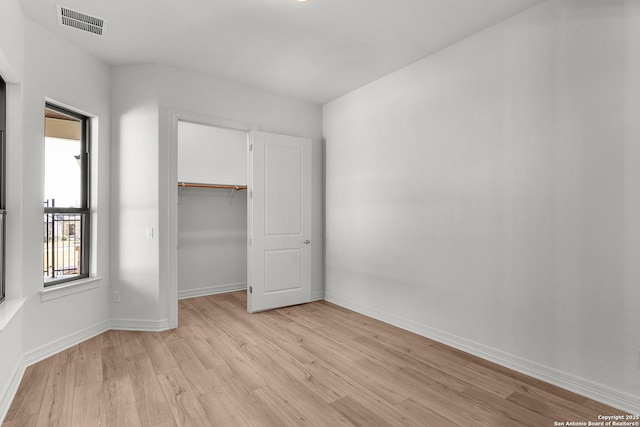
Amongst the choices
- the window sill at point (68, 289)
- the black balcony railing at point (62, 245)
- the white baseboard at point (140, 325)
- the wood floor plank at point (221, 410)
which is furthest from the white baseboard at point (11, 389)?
the wood floor plank at point (221, 410)

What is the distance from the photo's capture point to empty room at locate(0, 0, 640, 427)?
213 centimetres

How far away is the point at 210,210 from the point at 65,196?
1968 millimetres

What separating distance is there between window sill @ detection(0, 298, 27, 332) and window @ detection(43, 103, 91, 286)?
448 mm

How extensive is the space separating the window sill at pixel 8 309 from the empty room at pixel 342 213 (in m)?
0.08

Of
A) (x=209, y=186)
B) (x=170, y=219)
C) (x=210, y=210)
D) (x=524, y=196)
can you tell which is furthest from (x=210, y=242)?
(x=524, y=196)

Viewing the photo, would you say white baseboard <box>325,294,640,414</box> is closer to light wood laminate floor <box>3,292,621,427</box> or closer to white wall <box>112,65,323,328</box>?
light wood laminate floor <box>3,292,621,427</box>

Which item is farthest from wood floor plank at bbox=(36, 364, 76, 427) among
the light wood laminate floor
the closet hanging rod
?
the closet hanging rod

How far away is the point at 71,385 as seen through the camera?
2326 mm

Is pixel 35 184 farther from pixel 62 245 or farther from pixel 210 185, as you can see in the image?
pixel 210 185

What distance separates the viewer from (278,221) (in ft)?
13.9

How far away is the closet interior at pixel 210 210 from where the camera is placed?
473 cm

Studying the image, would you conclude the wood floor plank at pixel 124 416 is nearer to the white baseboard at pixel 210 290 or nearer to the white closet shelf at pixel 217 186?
the white baseboard at pixel 210 290

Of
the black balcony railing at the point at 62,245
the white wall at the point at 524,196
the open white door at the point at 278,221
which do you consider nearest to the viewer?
the white wall at the point at 524,196

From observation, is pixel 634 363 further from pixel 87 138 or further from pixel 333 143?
pixel 87 138
